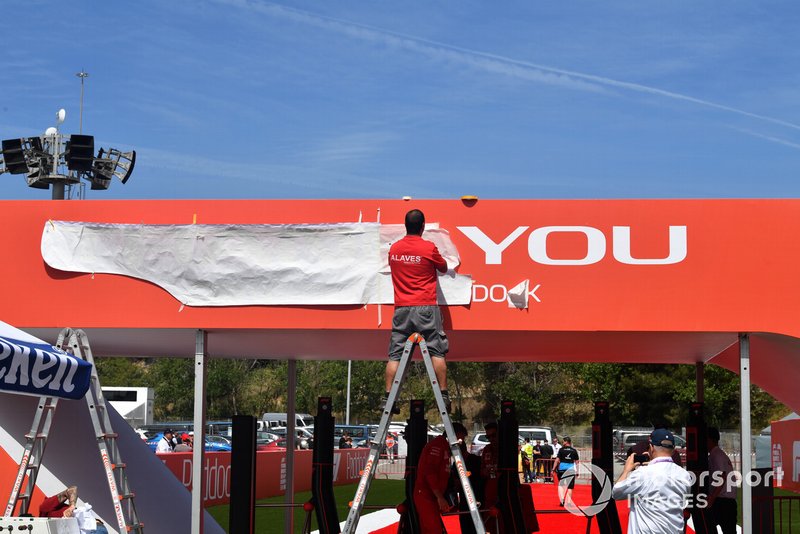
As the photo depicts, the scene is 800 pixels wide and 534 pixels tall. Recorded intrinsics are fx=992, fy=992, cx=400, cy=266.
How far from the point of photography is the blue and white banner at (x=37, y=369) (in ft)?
21.8

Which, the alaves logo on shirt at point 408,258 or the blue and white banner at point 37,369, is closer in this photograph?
the blue and white banner at point 37,369

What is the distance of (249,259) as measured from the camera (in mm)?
9328

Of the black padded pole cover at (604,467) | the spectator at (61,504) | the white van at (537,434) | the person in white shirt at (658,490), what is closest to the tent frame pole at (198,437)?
the spectator at (61,504)

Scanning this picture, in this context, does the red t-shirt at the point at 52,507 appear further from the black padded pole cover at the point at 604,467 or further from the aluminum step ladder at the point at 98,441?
the black padded pole cover at the point at 604,467

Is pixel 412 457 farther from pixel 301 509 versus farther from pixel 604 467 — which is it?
pixel 301 509

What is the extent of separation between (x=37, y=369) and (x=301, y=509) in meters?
15.0

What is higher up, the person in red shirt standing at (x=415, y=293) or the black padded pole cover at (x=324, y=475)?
the person in red shirt standing at (x=415, y=293)

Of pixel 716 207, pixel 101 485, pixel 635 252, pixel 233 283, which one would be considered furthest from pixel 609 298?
pixel 101 485

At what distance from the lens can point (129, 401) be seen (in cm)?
4647

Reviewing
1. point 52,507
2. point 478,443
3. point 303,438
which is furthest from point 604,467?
point 303,438

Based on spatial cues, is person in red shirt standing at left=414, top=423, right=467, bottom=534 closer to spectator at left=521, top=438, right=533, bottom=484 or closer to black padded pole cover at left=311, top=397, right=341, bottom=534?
black padded pole cover at left=311, top=397, right=341, bottom=534

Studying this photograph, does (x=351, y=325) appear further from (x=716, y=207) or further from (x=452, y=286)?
(x=716, y=207)

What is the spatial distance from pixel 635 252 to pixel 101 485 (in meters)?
5.60

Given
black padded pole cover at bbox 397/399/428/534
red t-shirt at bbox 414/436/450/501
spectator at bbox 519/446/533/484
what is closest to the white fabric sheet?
red t-shirt at bbox 414/436/450/501
